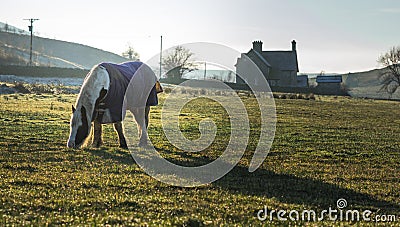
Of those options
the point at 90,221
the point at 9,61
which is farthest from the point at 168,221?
the point at 9,61

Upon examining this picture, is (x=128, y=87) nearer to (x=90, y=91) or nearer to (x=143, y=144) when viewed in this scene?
(x=90, y=91)

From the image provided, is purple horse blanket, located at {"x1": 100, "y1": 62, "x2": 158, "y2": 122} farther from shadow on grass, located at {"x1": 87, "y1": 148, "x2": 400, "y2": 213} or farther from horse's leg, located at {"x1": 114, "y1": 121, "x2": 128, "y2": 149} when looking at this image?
shadow on grass, located at {"x1": 87, "y1": 148, "x2": 400, "y2": 213}

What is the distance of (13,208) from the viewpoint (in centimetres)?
644

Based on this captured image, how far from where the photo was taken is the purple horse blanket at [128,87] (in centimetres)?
1210

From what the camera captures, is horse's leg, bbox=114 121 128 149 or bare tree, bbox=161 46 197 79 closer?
horse's leg, bbox=114 121 128 149

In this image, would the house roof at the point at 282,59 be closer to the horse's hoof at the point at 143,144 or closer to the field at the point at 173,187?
the field at the point at 173,187

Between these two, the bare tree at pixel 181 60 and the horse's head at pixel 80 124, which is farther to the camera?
the bare tree at pixel 181 60

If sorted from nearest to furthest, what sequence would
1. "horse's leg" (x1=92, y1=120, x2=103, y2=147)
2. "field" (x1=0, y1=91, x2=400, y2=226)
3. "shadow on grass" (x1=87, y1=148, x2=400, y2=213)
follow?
"field" (x1=0, y1=91, x2=400, y2=226)
"shadow on grass" (x1=87, y1=148, x2=400, y2=213)
"horse's leg" (x1=92, y1=120, x2=103, y2=147)

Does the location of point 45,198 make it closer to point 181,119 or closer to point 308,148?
point 308,148

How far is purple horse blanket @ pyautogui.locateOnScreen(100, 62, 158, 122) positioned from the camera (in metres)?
12.1

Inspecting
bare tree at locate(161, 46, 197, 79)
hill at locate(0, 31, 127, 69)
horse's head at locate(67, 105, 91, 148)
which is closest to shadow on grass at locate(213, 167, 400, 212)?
horse's head at locate(67, 105, 91, 148)

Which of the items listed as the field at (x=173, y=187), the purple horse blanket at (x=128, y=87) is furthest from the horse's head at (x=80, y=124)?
the purple horse blanket at (x=128, y=87)

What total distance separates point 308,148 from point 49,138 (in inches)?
286

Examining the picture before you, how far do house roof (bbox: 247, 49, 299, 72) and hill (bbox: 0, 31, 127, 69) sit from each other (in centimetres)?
5951
